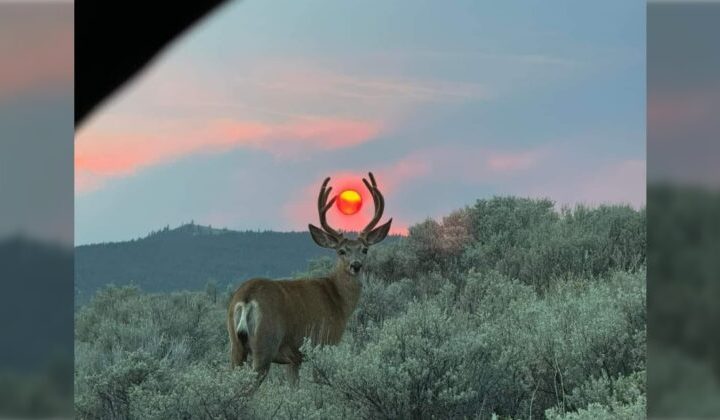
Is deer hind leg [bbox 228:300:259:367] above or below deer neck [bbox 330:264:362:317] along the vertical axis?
below

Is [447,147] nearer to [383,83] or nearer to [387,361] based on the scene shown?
[383,83]

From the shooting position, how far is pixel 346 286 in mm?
6660

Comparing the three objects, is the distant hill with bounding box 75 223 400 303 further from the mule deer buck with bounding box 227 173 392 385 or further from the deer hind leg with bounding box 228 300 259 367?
the deer hind leg with bounding box 228 300 259 367

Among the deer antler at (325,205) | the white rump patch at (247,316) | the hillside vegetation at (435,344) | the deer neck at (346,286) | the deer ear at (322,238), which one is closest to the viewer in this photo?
the hillside vegetation at (435,344)

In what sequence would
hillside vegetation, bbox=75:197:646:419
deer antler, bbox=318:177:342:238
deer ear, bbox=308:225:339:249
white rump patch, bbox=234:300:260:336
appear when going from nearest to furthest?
hillside vegetation, bbox=75:197:646:419 < white rump patch, bbox=234:300:260:336 < deer antler, bbox=318:177:342:238 < deer ear, bbox=308:225:339:249

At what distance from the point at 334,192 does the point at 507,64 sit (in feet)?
4.29

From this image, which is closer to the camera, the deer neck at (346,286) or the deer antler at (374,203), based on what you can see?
the deer antler at (374,203)

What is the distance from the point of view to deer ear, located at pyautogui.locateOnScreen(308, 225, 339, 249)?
6273 millimetres

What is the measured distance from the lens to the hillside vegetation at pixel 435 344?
203 inches

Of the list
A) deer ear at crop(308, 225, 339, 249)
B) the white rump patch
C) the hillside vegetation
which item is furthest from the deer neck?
the white rump patch

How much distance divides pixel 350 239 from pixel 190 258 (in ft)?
3.71

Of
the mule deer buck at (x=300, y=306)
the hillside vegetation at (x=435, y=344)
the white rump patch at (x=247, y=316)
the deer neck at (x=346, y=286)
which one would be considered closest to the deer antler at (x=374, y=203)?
the mule deer buck at (x=300, y=306)

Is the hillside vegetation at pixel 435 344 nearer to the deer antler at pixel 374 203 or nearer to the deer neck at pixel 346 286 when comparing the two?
the deer neck at pixel 346 286

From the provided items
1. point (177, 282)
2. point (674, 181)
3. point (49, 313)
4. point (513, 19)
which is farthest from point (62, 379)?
point (177, 282)
